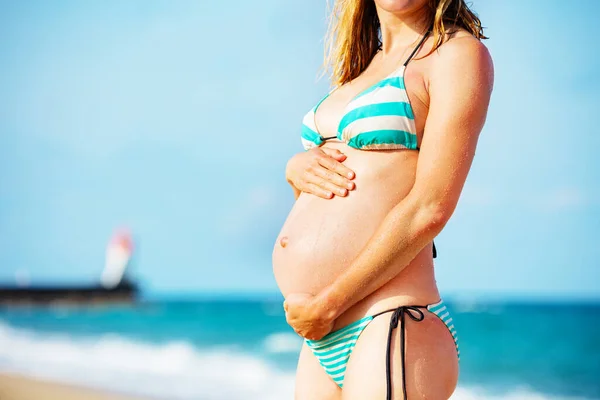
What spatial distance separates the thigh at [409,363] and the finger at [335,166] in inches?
17.7

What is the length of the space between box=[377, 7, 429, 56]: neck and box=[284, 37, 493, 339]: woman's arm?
12.7 inches

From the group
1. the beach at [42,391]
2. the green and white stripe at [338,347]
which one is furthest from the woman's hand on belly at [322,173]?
the beach at [42,391]

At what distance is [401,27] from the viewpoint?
2.50 meters

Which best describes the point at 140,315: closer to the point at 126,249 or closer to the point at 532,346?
the point at 126,249

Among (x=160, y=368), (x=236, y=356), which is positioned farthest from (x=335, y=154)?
(x=236, y=356)

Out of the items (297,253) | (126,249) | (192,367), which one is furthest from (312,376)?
(126,249)

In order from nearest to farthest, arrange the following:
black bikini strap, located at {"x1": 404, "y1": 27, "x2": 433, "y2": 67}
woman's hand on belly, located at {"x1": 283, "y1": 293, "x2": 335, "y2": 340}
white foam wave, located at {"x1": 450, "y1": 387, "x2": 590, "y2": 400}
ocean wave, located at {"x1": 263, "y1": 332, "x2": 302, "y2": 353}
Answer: woman's hand on belly, located at {"x1": 283, "y1": 293, "x2": 335, "y2": 340}
black bikini strap, located at {"x1": 404, "y1": 27, "x2": 433, "y2": 67}
white foam wave, located at {"x1": 450, "y1": 387, "x2": 590, "y2": 400}
ocean wave, located at {"x1": 263, "y1": 332, "x2": 302, "y2": 353}

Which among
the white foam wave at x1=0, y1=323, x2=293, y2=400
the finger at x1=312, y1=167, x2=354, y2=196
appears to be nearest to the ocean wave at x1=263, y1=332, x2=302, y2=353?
the white foam wave at x1=0, y1=323, x2=293, y2=400

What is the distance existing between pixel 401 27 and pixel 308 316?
3.22ft

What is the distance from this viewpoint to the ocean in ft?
44.8

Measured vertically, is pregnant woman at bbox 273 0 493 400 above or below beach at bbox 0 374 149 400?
below

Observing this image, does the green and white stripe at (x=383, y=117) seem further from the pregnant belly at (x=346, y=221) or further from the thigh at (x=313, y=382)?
the thigh at (x=313, y=382)

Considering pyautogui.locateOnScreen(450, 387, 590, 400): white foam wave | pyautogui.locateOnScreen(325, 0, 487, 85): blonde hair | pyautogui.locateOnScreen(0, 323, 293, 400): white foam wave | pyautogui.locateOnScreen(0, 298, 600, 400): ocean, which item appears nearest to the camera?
pyautogui.locateOnScreen(325, 0, 487, 85): blonde hair

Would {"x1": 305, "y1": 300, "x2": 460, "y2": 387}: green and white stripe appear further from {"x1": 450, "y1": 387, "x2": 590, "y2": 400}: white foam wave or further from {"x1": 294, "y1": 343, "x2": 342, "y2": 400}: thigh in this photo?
{"x1": 450, "y1": 387, "x2": 590, "y2": 400}: white foam wave
